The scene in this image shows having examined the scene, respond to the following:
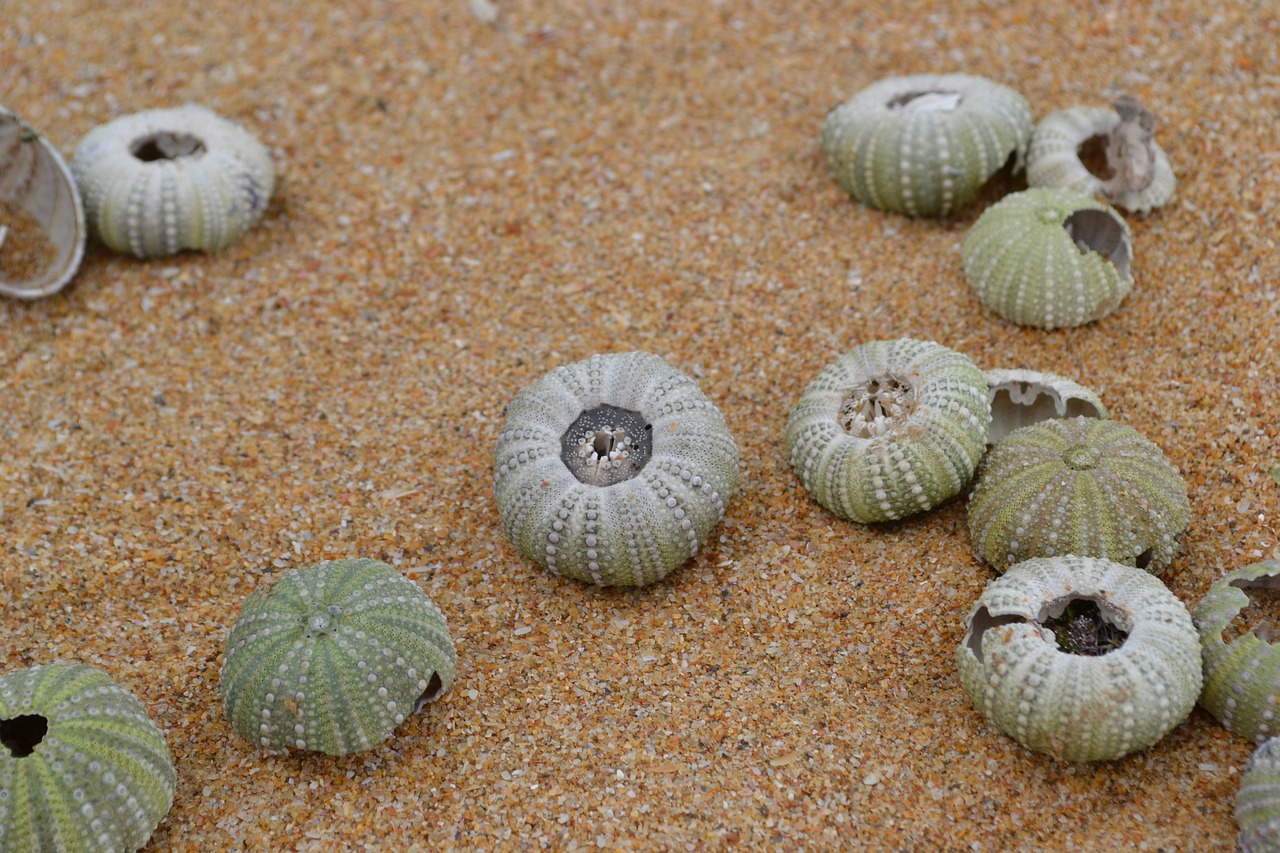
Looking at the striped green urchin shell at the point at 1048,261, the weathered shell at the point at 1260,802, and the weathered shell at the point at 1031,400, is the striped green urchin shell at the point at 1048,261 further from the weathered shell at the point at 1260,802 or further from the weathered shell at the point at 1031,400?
the weathered shell at the point at 1260,802

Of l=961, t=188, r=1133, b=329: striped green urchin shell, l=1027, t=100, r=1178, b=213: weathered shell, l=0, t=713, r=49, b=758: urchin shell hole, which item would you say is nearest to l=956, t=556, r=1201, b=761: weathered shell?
l=961, t=188, r=1133, b=329: striped green urchin shell

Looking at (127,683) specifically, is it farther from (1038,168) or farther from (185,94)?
(1038,168)

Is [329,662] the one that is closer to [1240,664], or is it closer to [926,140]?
[1240,664]

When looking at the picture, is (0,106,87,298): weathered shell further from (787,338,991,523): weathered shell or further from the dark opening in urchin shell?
(787,338,991,523): weathered shell

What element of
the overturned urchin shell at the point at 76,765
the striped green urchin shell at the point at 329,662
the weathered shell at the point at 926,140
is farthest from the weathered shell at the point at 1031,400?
the overturned urchin shell at the point at 76,765

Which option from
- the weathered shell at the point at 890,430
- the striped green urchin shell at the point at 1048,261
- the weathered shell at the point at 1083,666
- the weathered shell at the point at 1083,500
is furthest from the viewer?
the striped green urchin shell at the point at 1048,261

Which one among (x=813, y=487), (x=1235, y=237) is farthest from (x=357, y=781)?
(x=1235, y=237)
